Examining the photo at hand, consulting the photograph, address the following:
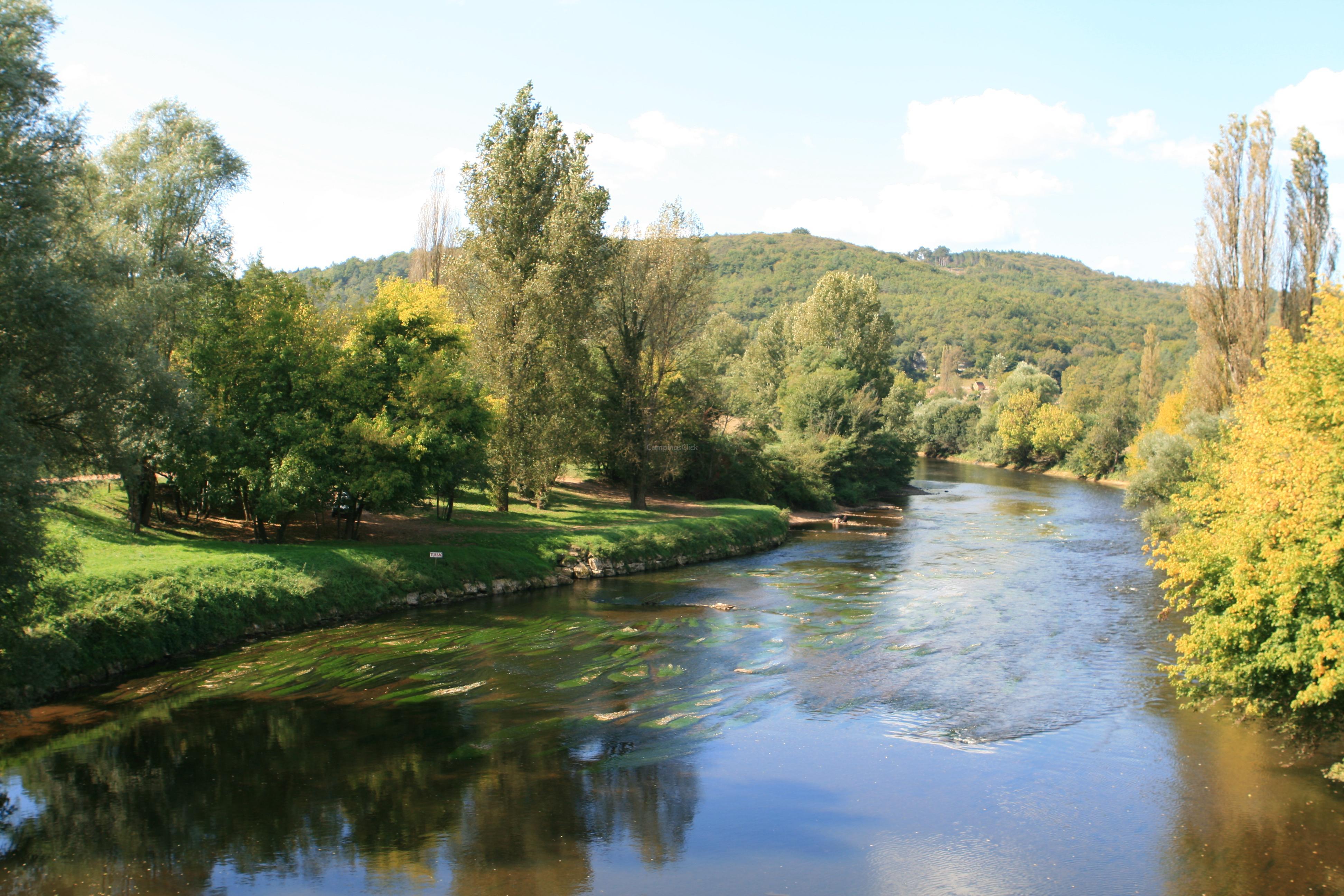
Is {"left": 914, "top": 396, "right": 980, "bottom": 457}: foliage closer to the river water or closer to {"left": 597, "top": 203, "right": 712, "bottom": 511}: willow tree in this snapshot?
{"left": 597, "top": 203, "right": 712, "bottom": 511}: willow tree

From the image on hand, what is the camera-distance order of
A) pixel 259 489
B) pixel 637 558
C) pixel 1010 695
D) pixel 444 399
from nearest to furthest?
pixel 1010 695, pixel 259 489, pixel 444 399, pixel 637 558

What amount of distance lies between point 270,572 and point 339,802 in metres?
12.7

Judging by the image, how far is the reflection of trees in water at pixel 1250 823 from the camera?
11852 mm

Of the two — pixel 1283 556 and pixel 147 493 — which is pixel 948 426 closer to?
pixel 147 493

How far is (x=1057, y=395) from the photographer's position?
404 ft

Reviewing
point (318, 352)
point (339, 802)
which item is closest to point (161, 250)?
point (318, 352)

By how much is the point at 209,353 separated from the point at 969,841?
25612 mm

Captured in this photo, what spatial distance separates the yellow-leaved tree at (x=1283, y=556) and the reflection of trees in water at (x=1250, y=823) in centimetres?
96

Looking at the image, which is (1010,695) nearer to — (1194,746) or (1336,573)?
(1194,746)

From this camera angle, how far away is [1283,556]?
46.1ft

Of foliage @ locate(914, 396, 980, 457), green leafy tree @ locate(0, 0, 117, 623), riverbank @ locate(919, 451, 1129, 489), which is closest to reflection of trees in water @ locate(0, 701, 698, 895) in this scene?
green leafy tree @ locate(0, 0, 117, 623)

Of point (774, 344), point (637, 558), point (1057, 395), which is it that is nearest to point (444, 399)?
point (637, 558)

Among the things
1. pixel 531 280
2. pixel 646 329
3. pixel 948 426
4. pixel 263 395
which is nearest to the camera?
pixel 263 395

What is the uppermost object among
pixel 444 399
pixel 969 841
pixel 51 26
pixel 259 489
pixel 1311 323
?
pixel 51 26
